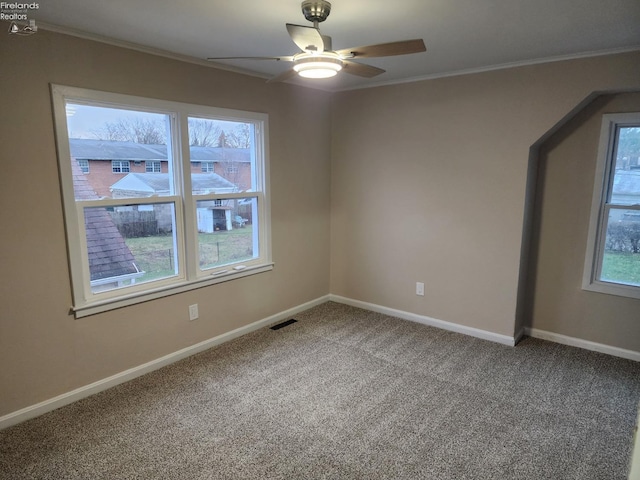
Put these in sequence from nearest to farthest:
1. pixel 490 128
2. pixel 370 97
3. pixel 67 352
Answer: pixel 67 352
pixel 490 128
pixel 370 97

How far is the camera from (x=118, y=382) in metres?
2.94

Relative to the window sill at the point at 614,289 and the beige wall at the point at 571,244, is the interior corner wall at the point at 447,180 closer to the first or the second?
the beige wall at the point at 571,244

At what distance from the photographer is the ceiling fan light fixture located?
2027 mm

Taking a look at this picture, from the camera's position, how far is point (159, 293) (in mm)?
3133

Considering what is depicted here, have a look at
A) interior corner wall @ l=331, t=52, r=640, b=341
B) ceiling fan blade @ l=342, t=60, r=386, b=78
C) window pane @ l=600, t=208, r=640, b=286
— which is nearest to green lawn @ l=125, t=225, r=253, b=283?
interior corner wall @ l=331, t=52, r=640, b=341

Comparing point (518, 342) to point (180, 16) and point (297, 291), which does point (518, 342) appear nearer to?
point (297, 291)

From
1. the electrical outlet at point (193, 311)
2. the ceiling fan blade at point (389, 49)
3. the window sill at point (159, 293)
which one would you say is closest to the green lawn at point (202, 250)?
the window sill at point (159, 293)

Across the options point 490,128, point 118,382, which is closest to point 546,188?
point 490,128

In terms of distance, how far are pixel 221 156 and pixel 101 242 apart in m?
1.25

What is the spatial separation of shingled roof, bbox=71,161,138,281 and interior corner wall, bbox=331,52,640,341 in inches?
95.2

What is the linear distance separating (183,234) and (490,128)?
279cm

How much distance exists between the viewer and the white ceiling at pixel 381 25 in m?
2.09

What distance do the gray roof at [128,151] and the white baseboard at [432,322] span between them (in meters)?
2.18

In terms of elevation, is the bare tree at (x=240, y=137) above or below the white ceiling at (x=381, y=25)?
below
